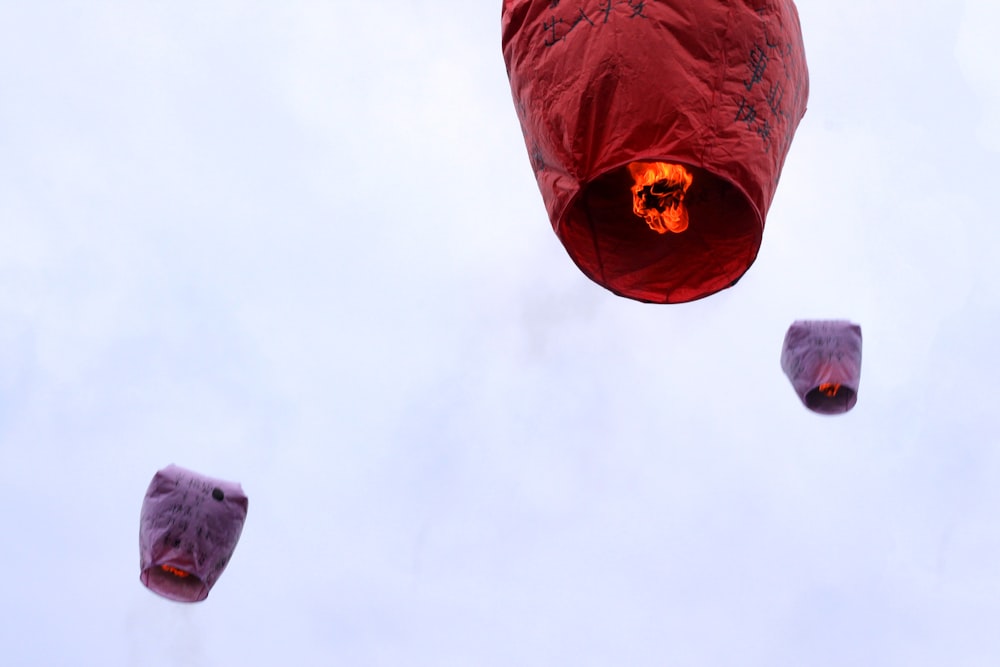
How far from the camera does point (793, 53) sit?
493 cm

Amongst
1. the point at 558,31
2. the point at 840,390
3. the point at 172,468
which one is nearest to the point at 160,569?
the point at 172,468

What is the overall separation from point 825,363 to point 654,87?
5657 millimetres

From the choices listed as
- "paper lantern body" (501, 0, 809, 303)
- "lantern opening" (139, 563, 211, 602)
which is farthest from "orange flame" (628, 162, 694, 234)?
"lantern opening" (139, 563, 211, 602)

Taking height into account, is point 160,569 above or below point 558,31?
below

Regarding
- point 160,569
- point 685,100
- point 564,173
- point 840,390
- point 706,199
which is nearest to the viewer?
point 685,100

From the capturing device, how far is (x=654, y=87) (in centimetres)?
443

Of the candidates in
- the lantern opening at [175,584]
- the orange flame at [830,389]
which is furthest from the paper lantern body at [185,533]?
the orange flame at [830,389]

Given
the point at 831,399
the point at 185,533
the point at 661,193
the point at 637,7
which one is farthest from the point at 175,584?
the point at 831,399

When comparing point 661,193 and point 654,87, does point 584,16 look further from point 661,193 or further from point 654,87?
point 661,193

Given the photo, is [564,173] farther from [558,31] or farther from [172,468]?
[172,468]

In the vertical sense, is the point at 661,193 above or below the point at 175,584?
above

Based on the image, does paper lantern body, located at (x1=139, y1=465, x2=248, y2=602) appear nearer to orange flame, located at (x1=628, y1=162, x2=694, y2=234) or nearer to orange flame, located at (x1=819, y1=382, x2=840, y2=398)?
orange flame, located at (x1=628, y1=162, x2=694, y2=234)

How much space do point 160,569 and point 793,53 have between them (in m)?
5.08

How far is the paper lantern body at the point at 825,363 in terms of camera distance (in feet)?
31.6
